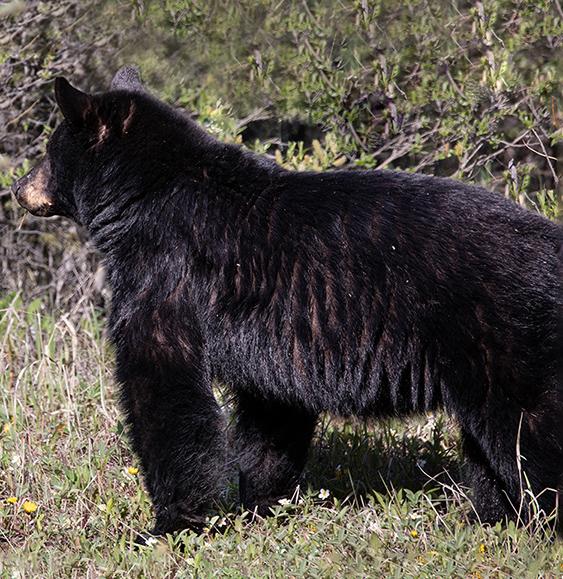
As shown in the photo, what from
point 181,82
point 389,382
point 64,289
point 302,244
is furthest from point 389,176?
point 64,289

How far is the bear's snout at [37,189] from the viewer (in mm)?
3533

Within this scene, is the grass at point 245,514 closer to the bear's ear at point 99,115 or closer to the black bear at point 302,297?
the black bear at point 302,297

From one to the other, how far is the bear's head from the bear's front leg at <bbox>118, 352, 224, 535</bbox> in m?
0.91

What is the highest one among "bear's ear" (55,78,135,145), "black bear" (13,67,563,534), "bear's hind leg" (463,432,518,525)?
"bear's ear" (55,78,135,145)

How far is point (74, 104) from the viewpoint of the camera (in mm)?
3240

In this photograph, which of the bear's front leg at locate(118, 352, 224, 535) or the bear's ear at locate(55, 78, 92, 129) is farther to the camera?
the bear's ear at locate(55, 78, 92, 129)

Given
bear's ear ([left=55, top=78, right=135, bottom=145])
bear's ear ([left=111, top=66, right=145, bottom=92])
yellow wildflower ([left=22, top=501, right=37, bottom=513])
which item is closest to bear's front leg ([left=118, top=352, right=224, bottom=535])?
yellow wildflower ([left=22, top=501, right=37, bottom=513])

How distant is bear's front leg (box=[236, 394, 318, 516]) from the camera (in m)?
3.53

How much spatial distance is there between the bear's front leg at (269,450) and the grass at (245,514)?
0.37ft

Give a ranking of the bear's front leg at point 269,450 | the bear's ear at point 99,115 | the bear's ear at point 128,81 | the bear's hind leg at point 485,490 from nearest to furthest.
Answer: the bear's hind leg at point 485,490 → the bear's ear at point 99,115 → the bear's front leg at point 269,450 → the bear's ear at point 128,81

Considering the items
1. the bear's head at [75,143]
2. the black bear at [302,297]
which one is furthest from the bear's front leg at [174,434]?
the bear's head at [75,143]

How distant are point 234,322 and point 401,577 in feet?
3.80

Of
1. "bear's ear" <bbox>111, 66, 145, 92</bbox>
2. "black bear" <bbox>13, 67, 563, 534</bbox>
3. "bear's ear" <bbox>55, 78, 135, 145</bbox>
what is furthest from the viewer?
"bear's ear" <bbox>111, 66, 145, 92</bbox>

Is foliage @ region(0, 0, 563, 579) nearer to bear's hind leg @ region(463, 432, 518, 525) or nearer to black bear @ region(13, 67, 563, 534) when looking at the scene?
bear's hind leg @ region(463, 432, 518, 525)
